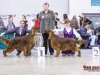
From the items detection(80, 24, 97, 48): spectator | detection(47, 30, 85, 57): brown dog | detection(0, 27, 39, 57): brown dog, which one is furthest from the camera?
detection(80, 24, 97, 48): spectator

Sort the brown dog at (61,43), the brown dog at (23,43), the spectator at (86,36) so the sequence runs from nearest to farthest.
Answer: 1. the brown dog at (61,43)
2. the brown dog at (23,43)
3. the spectator at (86,36)

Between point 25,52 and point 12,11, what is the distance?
7644 millimetres

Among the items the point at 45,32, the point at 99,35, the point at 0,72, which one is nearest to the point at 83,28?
the point at 99,35

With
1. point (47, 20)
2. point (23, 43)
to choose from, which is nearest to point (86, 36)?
point (47, 20)

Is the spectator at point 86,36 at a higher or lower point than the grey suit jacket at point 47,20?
lower

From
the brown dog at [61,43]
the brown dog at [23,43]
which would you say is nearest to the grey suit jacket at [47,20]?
the brown dog at [61,43]

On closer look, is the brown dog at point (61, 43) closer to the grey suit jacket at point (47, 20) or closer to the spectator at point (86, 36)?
the grey suit jacket at point (47, 20)

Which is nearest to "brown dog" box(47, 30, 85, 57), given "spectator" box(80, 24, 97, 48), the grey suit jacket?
the grey suit jacket

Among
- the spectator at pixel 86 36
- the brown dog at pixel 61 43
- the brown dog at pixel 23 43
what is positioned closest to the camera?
the brown dog at pixel 61 43

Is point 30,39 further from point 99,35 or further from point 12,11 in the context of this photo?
point 12,11

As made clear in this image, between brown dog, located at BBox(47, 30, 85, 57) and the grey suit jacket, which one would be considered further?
the grey suit jacket

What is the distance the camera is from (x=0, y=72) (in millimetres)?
4336

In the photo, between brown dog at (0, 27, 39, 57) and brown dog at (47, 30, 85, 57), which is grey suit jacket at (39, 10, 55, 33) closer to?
brown dog at (47, 30, 85, 57)

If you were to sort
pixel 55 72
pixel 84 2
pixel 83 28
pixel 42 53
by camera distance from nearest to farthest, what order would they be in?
pixel 55 72, pixel 42 53, pixel 83 28, pixel 84 2
